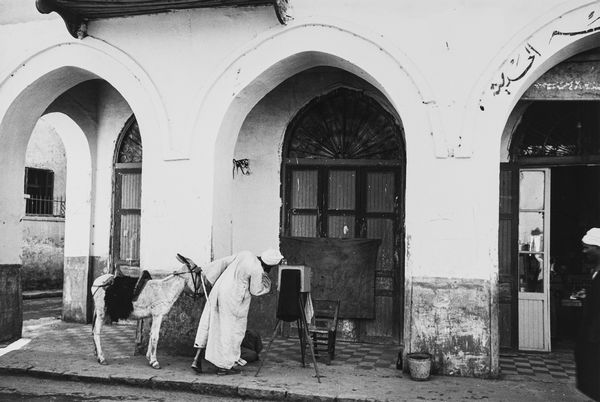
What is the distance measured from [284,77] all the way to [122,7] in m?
2.29

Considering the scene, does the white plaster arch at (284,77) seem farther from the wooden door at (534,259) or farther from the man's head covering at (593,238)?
the man's head covering at (593,238)

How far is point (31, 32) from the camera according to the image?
9133 millimetres

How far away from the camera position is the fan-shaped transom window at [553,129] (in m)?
9.04

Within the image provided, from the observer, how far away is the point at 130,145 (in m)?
11.4

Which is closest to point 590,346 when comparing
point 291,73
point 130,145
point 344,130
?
point 291,73

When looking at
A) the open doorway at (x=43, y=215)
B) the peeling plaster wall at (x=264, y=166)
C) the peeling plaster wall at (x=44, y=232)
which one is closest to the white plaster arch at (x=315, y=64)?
the peeling plaster wall at (x=264, y=166)

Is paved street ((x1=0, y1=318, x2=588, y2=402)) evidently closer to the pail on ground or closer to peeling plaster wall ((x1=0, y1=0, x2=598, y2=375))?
the pail on ground

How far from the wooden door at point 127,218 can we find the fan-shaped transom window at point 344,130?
303cm

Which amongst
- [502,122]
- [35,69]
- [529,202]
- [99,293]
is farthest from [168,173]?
[529,202]

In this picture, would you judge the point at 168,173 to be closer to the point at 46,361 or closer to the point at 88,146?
the point at 46,361

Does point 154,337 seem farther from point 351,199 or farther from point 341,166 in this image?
point 341,166

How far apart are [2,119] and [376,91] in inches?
215

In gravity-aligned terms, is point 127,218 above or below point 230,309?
above

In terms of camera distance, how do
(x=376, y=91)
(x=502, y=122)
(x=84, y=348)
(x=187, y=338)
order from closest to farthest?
(x=502, y=122), (x=187, y=338), (x=84, y=348), (x=376, y=91)
